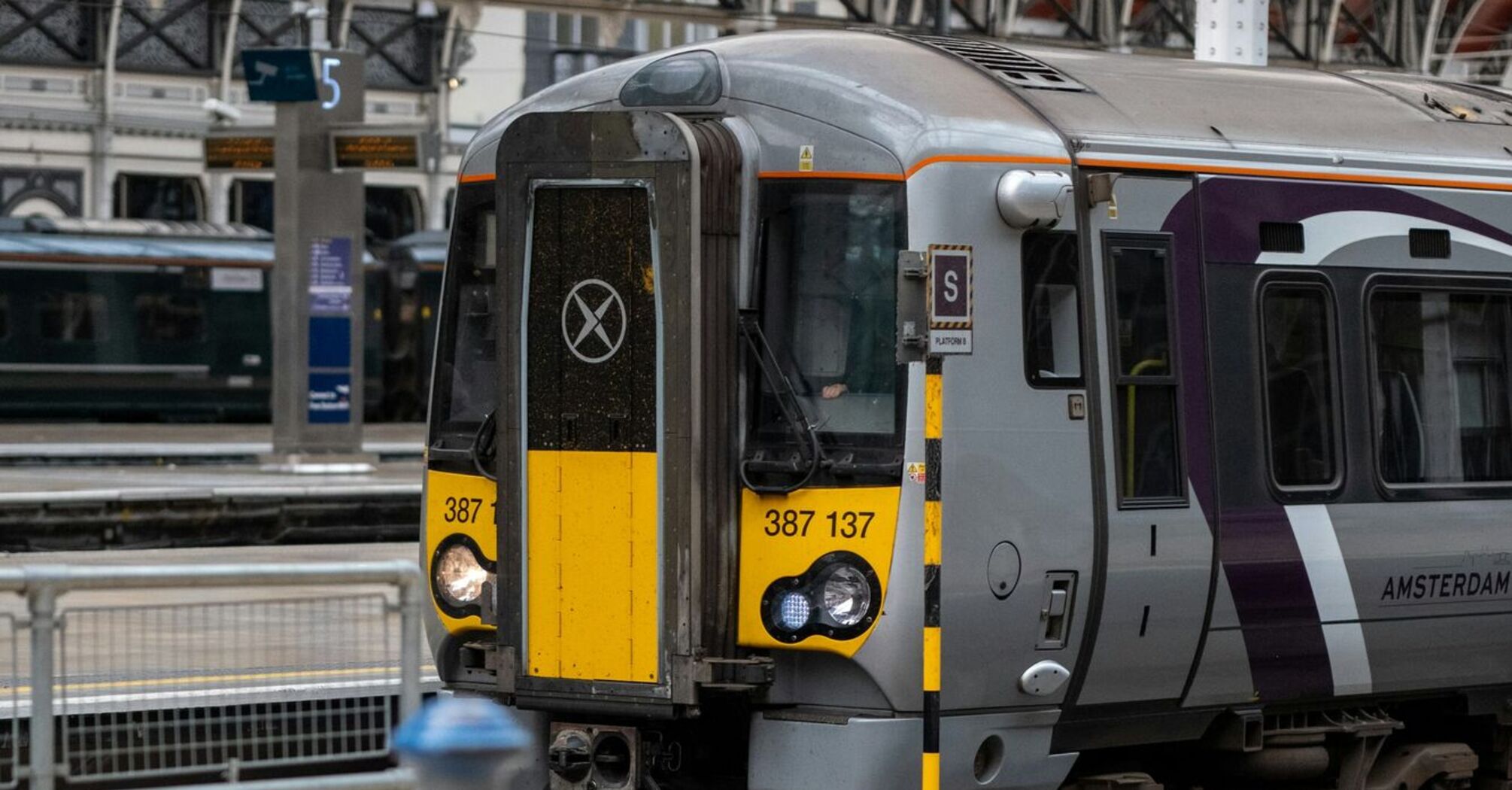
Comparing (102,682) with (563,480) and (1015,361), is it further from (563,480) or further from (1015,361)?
(1015,361)

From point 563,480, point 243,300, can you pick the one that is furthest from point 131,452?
point 563,480

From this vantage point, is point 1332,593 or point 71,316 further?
point 71,316

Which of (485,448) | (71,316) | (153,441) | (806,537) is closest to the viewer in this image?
(806,537)

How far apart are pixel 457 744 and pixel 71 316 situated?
34.8 meters

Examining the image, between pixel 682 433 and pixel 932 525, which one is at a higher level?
pixel 682 433

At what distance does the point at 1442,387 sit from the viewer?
8.77 meters

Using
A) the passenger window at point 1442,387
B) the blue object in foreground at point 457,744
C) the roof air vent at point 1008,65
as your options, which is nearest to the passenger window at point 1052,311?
the roof air vent at point 1008,65

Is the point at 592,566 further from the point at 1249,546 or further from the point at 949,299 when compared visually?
the point at 1249,546

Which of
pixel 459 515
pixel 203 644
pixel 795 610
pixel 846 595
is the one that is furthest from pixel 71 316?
pixel 846 595

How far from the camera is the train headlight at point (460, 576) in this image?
26.2ft

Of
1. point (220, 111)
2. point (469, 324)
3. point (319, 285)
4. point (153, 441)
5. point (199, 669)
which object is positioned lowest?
point (153, 441)

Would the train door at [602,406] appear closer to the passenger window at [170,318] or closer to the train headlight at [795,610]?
the train headlight at [795,610]

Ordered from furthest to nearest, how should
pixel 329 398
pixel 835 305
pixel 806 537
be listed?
pixel 329 398 → pixel 835 305 → pixel 806 537

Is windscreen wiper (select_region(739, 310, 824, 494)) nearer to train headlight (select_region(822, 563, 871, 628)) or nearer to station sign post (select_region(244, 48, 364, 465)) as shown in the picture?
train headlight (select_region(822, 563, 871, 628))
